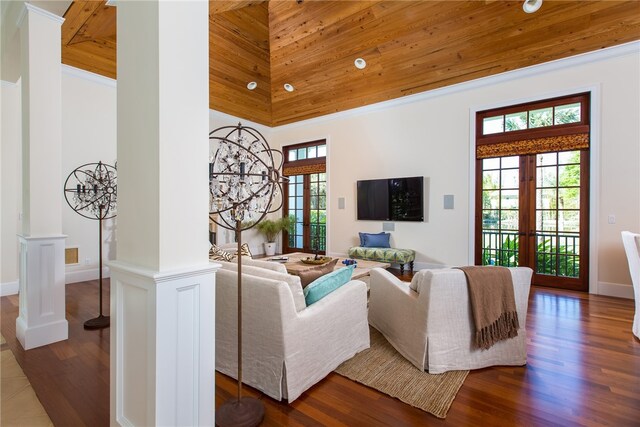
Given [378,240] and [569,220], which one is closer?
[569,220]

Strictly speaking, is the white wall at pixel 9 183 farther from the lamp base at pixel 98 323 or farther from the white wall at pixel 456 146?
the white wall at pixel 456 146

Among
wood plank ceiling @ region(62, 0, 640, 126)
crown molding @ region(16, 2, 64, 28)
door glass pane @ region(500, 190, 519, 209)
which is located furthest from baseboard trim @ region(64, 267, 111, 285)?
door glass pane @ region(500, 190, 519, 209)

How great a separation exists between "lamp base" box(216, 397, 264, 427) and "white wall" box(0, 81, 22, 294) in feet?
14.0

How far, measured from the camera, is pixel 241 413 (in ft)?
5.75

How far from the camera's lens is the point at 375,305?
2.98 metres

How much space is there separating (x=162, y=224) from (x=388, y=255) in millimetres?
4800

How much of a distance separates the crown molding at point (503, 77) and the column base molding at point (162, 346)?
17.8ft

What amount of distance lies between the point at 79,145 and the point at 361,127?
5.06 meters

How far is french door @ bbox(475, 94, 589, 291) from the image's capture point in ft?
14.6

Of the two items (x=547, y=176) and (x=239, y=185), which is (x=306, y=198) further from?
(x=239, y=185)

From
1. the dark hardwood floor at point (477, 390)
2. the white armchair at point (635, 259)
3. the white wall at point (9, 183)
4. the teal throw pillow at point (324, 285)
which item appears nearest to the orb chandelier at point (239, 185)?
the dark hardwood floor at point (477, 390)

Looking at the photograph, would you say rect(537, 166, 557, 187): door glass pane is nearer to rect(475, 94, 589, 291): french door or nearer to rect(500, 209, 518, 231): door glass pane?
rect(475, 94, 589, 291): french door

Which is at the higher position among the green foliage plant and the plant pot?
the green foliage plant

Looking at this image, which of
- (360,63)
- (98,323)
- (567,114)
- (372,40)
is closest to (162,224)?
(98,323)
